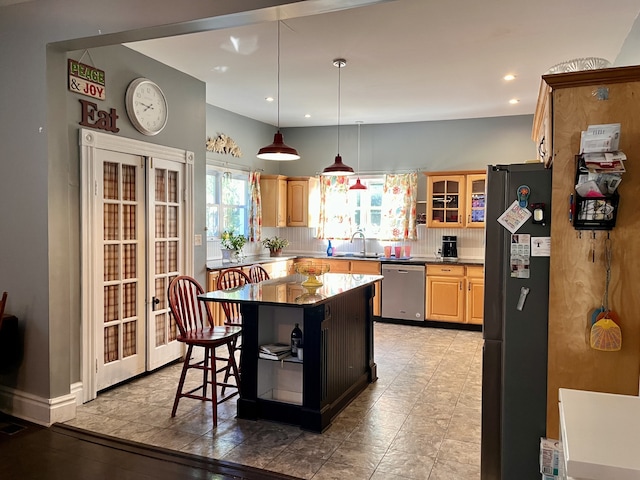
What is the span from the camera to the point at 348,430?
334cm

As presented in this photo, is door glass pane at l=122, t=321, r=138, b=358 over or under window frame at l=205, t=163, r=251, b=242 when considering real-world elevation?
under

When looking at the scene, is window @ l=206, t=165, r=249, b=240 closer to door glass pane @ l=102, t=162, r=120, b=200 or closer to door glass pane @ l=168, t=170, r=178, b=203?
door glass pane @ l=168, t=170, r=178, b=203

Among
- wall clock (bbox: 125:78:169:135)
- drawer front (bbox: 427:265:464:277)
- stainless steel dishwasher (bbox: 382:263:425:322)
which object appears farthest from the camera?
stainless steel dishwasher (bbox: 382:263:425:322)

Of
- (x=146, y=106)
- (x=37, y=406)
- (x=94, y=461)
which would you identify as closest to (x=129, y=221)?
(x=146, y=106)

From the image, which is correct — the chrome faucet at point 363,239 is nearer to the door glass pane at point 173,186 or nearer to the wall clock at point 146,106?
the door glass pane at point 173,186

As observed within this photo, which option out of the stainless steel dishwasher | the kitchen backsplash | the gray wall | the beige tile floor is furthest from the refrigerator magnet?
the gray wall

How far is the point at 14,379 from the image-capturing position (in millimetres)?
3510

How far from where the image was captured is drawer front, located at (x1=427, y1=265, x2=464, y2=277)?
6.41 metres

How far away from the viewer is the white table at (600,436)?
0.94 meters

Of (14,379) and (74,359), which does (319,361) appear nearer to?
(74,359)

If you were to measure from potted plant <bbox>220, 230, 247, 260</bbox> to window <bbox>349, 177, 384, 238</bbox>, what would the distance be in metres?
2.03

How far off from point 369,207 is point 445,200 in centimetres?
128

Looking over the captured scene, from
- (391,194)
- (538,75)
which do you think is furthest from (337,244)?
(538,75)

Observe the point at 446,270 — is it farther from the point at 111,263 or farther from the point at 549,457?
the point at 549,457
